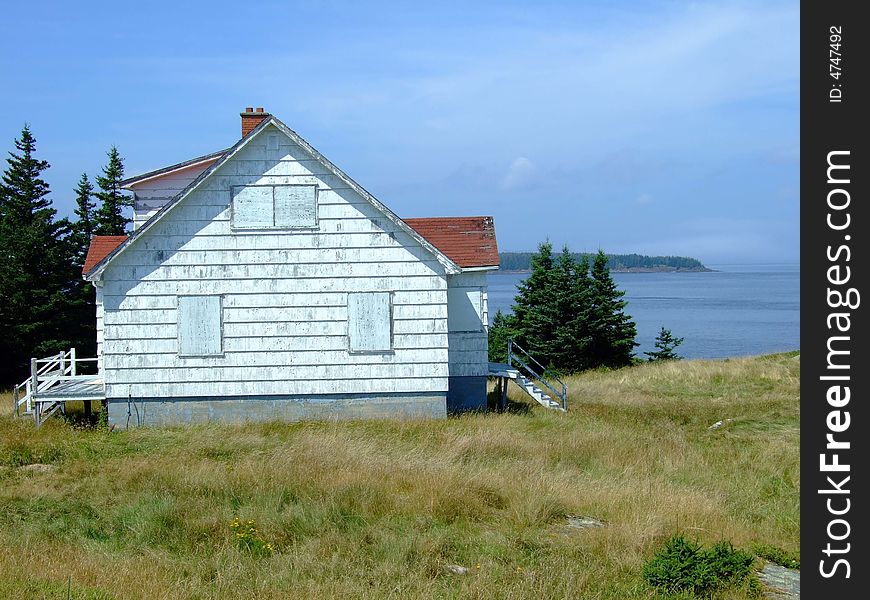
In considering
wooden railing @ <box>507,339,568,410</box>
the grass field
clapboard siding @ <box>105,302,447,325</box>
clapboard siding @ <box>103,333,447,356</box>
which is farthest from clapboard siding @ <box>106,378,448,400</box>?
wooden railing @ <box>507,339,568,410</box>

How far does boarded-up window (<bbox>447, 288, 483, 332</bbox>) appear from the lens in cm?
2150

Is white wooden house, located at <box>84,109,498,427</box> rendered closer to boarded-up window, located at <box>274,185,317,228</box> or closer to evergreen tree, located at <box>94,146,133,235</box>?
boarded-up window, located at <box>274,185,317,228</box>

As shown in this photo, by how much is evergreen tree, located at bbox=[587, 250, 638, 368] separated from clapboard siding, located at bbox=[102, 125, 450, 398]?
25.0 metres

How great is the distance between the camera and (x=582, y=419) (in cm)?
2053

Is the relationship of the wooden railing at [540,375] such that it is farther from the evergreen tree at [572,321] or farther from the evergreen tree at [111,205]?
the evergreen tree at [111,205]

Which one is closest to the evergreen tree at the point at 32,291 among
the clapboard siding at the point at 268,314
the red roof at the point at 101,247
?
the red roof at the point at 101,247

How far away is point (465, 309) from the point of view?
70.6 ft

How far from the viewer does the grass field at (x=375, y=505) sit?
8.23 meters

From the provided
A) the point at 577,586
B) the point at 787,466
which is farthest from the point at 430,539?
the point at 787,466

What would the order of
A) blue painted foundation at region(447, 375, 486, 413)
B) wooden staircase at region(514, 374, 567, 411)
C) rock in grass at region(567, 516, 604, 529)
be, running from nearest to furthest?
rock in grass at region(567, 516, 604, 529)
blue painted foundation at region(447, 375, 486, 413)
wooden staircase at region(514, 374, 567, 411)

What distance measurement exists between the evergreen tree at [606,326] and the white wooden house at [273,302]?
2495 centimetres
